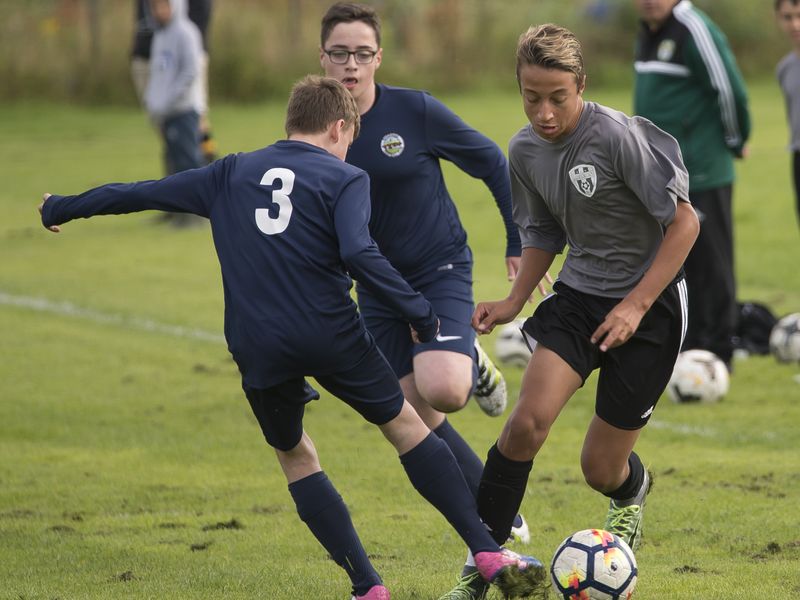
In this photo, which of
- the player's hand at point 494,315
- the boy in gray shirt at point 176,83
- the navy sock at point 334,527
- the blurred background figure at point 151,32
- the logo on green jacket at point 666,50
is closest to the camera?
the navy sock at point 334,527

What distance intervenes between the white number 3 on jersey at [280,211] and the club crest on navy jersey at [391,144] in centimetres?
139

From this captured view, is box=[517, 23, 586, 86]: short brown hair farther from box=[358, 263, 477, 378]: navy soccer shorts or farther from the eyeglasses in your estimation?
box=[358, 263, 477, 378]: navy soccer shorts

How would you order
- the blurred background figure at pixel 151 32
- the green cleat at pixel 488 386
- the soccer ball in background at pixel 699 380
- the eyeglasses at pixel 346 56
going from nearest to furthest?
1. the eyeglasses at pixel 346 56
2. the green cleat at pixel 488 386
3. the soccer ball in background at pixel 699 380
4. the blurred background figure at pixel 151 32

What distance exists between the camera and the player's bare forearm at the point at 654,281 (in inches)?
180

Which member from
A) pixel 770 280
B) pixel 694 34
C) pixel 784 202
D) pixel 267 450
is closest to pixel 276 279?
pixel 267 450

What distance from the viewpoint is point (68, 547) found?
571 centimetres

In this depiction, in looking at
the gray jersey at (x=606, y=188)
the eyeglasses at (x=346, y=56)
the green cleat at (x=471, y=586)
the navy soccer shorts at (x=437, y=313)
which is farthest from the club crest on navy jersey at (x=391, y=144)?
the green cleat at (x=471, y=586)

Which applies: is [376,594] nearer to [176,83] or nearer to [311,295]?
[311,295]

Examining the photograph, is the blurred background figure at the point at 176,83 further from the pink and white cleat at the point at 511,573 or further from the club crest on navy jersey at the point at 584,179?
the pink and white cleat at the point at 511,573

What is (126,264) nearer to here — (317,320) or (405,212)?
(405,212)

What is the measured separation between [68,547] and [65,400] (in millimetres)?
3080

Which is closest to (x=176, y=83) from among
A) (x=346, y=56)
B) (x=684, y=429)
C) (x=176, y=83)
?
(x=176, y=83)

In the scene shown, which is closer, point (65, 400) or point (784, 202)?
point (65, 400)

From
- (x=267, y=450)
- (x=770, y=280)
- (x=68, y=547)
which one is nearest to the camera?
(x=68, y=547)
